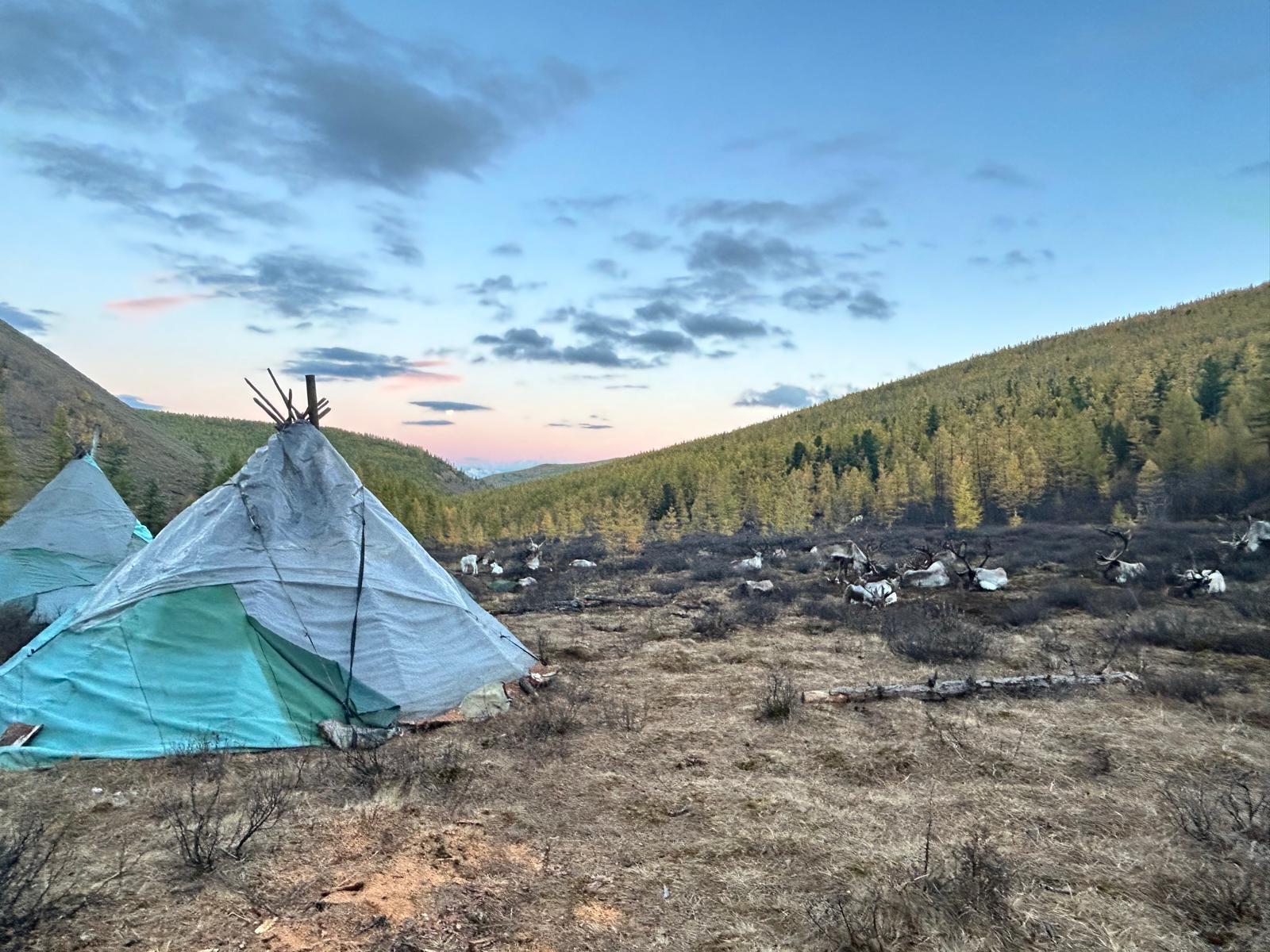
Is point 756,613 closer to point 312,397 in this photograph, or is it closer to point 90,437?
point 312,397

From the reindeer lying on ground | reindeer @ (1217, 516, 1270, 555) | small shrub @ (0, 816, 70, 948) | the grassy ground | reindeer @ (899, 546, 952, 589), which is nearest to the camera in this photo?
small shrub @ (0, 816, 70, 948)

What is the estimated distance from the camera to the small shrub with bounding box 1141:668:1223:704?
8.83 m

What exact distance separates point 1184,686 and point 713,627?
7635mm

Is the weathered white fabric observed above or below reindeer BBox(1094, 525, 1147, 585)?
above

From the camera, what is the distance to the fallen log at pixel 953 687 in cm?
898

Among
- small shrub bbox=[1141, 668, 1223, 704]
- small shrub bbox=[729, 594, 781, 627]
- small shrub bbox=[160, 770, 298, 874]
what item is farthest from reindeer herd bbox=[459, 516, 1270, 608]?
small shrub bbox=[160, 770, 298, 874]

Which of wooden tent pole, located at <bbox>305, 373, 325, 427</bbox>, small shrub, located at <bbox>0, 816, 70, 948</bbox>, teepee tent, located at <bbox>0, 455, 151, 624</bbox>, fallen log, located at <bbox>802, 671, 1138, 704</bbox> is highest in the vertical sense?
wooden tent pole, located at <bbox>305, 373, 325, 427</bbox>

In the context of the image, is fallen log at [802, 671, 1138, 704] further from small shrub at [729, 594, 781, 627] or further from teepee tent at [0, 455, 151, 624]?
teepee tent at [0, 455, 151, 624]

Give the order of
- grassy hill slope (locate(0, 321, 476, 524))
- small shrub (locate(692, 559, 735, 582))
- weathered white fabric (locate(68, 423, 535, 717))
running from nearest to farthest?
weathered white fabric (locate(68, 423, 535, 717)) → small shrub (locate(692, 559, 735, 582)) → grassy hill slope (locate(0, 321, 476, 524))

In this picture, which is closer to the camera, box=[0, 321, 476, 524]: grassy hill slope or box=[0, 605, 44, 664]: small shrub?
box=[0, 605, 44, 664]: small shrub

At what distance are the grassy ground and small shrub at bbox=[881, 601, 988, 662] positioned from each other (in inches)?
55.1

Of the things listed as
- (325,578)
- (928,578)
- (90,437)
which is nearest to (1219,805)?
(325,578)

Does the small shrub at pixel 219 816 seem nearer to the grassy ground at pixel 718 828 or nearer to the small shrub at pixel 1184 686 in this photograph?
the grassy ground at pixel 718 828

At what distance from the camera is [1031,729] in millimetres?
7898
